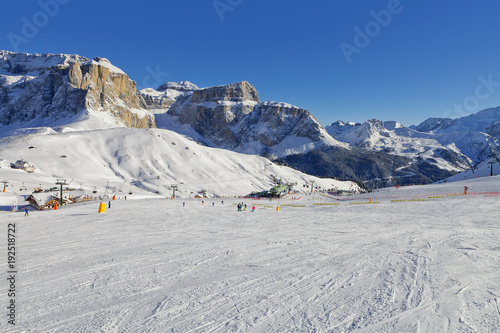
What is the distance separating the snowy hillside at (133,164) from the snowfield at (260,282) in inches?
2059

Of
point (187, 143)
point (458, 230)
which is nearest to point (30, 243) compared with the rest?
point (458, 230)

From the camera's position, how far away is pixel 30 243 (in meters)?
13.5

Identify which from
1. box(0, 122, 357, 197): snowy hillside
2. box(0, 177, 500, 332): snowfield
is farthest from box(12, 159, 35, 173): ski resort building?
box(0, 177, 500, 332): snowfield

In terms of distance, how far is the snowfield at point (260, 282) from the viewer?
6.16 m

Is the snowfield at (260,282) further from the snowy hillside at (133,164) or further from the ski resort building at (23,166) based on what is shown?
the ski resort building at (23,166)

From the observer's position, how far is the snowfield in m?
6.16

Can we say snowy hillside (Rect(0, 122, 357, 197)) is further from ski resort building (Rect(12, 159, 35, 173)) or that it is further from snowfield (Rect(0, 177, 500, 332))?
snowfield (Rect(0, 177, 500, 332))

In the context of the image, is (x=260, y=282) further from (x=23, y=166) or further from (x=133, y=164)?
(x=133, y=164)

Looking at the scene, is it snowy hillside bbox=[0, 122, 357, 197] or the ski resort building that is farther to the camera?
snowy hillside bbox=[0, 122, 357, 197]

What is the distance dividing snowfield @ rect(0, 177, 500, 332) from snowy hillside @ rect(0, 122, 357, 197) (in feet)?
172

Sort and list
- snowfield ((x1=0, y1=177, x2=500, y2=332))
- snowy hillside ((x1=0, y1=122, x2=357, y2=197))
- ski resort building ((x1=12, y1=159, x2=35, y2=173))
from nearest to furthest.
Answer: snowfield ((x1=0, y1=177, x2=500, y2=332))
ski resort building ((x1=12, y1=159, x2=35, y2=173))
snowy hillside ((x1=0, y1=122, x2=357, y2=197))

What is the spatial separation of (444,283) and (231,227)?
1258cm

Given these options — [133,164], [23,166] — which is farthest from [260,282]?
[133,164]

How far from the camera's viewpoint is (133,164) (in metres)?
87.9
